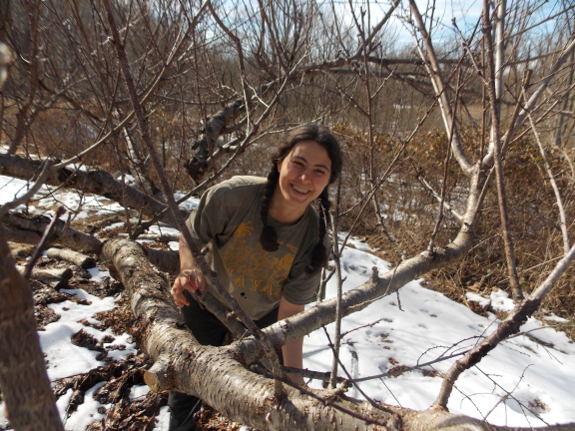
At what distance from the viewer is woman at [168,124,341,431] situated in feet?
5.32

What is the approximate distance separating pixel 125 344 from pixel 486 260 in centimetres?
430

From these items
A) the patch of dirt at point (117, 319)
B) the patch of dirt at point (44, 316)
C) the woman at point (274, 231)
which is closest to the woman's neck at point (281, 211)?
the woman at point (274, 231)

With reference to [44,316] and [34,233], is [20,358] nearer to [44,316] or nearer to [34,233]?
[34,233]

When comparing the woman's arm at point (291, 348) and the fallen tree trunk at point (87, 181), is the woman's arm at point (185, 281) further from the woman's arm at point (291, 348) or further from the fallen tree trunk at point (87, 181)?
the fallen tree trunk at point (87, 181)

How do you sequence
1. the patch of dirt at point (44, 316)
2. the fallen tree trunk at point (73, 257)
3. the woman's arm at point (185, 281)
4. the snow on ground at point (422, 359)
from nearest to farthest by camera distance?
the woman's arm at point (185, 281) < the snow on ground at point (422, 359) < the patch of dirt at point (44, 316) < the fallen tree trunk at point (73, 257)

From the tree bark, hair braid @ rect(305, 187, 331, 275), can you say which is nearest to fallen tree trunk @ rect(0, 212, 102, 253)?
hair braid @ rect(305, 187, 331, 275)

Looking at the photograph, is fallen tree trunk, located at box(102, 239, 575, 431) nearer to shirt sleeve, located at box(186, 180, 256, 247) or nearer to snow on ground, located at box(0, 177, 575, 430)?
shirt sleeve, located at box(186, 180, 256, 247)

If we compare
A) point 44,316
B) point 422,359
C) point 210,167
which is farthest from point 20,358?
point 210,167

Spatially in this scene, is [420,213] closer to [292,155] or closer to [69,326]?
[292,155]

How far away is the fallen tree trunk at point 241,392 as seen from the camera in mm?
841

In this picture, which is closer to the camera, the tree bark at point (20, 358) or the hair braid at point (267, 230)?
the tree bark at point (20, 358)

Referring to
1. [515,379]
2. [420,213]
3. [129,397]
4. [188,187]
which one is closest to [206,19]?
[129,397]

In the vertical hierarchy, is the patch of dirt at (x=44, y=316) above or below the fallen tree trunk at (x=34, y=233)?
below

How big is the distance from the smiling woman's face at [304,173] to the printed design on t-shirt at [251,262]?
27 centimetres
